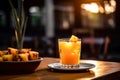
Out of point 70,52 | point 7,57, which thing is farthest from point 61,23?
point 7,57

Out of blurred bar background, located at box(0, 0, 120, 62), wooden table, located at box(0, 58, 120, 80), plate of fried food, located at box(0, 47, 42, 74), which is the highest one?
blurred bar background, located at box(0, 0, 120, 62)

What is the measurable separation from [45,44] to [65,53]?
460 centimetres

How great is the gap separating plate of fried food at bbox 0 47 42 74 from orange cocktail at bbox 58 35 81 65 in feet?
0.63

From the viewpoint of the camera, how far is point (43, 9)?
12891mm

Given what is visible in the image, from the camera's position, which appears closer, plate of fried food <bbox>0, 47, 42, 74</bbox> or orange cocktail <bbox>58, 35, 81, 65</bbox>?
plate of fried food <bbox>0, 47, 42, 74</bbox>

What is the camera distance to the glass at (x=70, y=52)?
1.98 m

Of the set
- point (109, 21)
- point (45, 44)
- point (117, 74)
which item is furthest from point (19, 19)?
point (109, 21)

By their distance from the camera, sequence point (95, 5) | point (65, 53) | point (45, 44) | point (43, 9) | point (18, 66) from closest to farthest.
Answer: point (18, 66) → point (65, 53) → point (95, 5) → point (45, 44) → point (43, 9)

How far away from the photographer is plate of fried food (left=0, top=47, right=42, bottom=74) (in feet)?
5.94

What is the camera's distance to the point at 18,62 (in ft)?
5.91

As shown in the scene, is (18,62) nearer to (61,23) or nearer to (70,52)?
(70,52)

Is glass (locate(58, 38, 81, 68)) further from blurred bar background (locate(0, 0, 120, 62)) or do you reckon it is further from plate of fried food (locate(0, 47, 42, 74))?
blurred bar background (locate(0, 0, 120, 62))

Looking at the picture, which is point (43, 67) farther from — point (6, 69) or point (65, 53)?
point (6, 69)

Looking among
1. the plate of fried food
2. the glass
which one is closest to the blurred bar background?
the glass
